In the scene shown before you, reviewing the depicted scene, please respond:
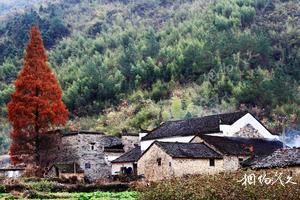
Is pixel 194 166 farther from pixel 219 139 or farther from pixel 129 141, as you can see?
pixel 129 141

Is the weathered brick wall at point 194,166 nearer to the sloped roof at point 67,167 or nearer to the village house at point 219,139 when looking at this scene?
the village house at point 219,139

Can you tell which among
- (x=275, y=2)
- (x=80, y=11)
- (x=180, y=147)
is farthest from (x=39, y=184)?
(x=80, y=11)

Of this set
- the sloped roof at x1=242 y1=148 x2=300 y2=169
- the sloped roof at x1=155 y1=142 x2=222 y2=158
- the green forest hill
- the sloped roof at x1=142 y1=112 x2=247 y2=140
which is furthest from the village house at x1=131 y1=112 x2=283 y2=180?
the green forest hill

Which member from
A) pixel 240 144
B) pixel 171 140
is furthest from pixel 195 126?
pixel 240 144

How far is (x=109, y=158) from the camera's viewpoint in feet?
156

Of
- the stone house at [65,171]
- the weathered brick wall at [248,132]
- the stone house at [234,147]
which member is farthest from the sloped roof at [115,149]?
the weathered brick wall at [248,132]

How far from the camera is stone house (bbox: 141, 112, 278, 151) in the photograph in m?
42.2

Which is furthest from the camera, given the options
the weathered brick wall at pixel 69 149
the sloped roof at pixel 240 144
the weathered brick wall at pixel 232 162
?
the weathered brick wall at pixel 69 149

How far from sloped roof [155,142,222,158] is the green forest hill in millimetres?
17908

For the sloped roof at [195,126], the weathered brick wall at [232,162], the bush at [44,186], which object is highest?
the sloped roof at [195,126]

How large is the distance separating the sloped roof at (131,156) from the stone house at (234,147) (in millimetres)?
5042

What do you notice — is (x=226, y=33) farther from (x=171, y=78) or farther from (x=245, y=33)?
(x=171, y=78)

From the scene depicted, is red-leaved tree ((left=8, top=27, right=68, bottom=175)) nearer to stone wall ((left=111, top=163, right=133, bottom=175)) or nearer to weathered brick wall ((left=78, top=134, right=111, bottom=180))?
weathered brick wall ((left=78, top=134, right=111, bottom=180))

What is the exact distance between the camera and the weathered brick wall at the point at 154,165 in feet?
119
